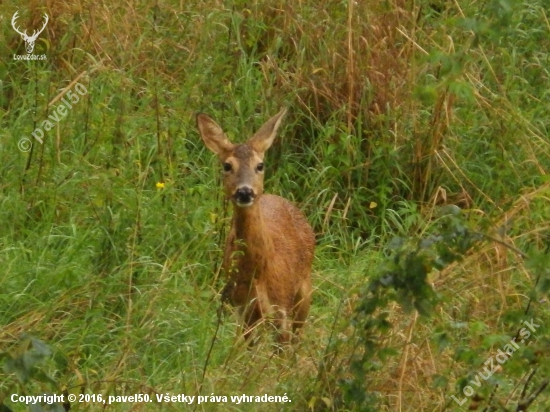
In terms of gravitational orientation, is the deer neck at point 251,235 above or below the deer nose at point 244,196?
below

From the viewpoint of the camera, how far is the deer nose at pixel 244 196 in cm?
698

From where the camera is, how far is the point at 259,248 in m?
7.07

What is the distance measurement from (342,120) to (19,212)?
2.03 m

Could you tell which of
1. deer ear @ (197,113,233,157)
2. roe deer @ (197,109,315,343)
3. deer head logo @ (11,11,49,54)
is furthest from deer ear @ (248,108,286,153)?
deer head logo @ (11,11,49,54)

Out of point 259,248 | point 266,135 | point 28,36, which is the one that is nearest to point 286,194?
point 266,135

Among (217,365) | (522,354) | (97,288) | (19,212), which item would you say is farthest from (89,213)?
(522,354)

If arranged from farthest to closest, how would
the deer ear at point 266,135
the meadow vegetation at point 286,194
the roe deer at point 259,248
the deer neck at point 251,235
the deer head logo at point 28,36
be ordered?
the deer head logo at point 28,36 → the deer ear at point 266,135 → the deer neck at point 251,235 → the roe deer at point 259,248 → the meadow vegetation at point 286,194

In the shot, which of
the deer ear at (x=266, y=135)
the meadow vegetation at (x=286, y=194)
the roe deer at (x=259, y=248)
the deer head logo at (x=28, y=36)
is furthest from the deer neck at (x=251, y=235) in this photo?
the deer head logo at (x=28, y=36)

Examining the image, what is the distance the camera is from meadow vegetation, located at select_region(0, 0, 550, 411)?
5.48m

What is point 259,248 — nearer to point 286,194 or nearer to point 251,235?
point 251,235

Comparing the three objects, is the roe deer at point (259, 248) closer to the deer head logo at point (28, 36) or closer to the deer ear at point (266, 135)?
the deer ear at point (266, 135)

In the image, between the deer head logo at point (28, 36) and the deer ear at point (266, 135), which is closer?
the deer ear at point (266, 135)

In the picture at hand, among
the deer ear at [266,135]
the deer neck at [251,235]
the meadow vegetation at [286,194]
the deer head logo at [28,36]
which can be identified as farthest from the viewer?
the deer head logo at [28,36]

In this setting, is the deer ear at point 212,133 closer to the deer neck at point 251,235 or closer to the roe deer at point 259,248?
the roe deer at point 259,248
